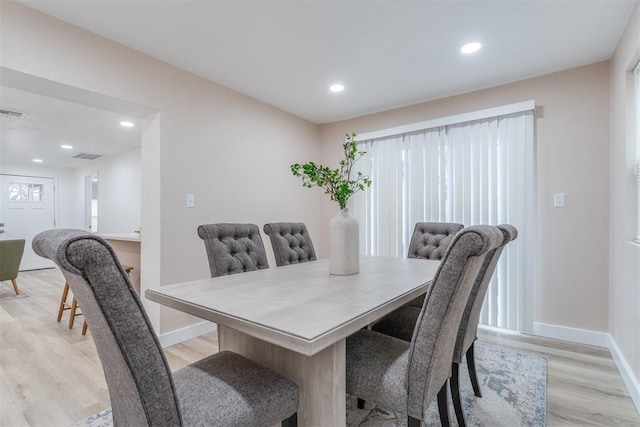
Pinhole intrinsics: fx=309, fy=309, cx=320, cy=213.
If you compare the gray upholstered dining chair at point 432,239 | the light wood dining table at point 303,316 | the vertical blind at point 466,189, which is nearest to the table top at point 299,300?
the light wood dining table at point 303,316

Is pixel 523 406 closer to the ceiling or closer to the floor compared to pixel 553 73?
closer to the floor

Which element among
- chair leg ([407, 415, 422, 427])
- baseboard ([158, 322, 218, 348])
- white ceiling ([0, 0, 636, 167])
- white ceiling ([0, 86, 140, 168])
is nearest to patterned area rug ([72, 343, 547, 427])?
chair leg ([407, 415, 422, 427])

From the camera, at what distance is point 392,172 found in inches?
146

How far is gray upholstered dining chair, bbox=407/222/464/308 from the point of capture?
2.49 meters

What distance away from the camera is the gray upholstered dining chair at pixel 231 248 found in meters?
1.84

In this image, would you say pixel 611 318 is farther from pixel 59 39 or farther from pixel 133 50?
pixel 59 39

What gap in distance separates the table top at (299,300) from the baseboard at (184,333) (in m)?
1.44

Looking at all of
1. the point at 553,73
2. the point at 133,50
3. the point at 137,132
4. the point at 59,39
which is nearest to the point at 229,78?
the point at 133,50

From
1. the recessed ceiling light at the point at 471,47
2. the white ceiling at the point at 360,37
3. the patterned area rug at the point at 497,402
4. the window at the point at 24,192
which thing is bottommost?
the patterned area rug at the point at 497,402

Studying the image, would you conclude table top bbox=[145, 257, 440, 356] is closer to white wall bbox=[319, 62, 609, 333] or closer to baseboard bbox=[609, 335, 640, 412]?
baseboard bbox=[609, 335, 640, 412]

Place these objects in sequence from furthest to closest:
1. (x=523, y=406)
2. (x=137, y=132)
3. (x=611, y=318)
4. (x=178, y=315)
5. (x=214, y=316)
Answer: (x=137, y=132)
(x=178, y=315)
(x=611, y=318)
(x=523, y=406)
(x=214, y=316)

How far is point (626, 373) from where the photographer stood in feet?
6.56

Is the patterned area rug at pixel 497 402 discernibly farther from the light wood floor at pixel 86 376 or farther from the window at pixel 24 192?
the window at pixel 24 192

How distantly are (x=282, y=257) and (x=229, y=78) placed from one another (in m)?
1.83
